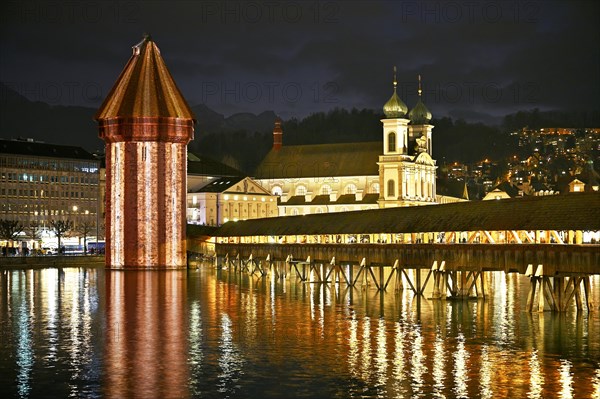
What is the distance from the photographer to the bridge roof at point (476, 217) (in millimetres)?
38969

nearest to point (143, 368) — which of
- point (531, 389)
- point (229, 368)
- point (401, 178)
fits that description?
point (229, 368)

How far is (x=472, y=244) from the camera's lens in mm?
43969

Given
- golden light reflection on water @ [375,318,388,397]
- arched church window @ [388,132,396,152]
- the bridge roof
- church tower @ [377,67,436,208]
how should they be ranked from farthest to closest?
1. arched church window @ [388,132,396,152]
2. church tower @ [377,67,436,208]
3. the bridge roof
4. golden light reflection on water @ [375,318,388,397]

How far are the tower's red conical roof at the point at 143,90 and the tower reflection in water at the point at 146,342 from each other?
73.8 feet

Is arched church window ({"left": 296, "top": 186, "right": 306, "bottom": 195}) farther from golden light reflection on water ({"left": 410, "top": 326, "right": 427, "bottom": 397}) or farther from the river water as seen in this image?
golden light reflection on water ({"left": 410, "top": 326, "right": 427, "bottom": 397})

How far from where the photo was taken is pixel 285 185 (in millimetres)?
145750

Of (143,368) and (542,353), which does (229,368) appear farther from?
(542,353)

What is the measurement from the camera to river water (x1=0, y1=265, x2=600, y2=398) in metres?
26.2

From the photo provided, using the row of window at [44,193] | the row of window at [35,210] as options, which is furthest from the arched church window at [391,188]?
the row of window at [35,210]

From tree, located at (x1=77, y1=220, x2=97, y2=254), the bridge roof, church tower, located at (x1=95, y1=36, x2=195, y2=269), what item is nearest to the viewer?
the bridge roof

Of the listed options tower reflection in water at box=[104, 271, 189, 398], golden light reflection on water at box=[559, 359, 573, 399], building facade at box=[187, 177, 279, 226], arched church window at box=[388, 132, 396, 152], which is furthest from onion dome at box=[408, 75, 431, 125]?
golden light reflection on water at box=[559, 359, 573, 399]

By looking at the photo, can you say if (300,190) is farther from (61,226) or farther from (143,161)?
(143,161)

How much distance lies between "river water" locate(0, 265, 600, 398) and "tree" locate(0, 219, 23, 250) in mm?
59605

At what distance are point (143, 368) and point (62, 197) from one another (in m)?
100
